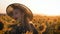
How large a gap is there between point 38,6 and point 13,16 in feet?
1.20

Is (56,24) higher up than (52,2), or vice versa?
(52,2)

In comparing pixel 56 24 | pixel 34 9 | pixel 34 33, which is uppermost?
pixel 34 9

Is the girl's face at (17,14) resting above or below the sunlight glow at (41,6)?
below

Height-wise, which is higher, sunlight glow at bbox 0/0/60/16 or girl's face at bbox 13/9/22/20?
sunlight glow at bbox 0/0/60/16

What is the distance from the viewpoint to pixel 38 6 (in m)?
1.86

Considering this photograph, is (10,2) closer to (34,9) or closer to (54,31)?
(34,9)

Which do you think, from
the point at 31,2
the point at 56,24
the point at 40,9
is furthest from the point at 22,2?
the point at 56,24

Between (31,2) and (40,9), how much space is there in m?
0.16

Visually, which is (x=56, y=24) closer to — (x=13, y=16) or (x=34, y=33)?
(x=34, y=33)

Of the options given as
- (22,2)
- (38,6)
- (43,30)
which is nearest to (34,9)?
(38,6)

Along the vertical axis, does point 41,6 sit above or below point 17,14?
above

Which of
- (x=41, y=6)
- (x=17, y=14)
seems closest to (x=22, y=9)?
(x=17, y=14)

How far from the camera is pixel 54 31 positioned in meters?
1.79

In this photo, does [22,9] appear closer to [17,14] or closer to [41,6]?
[17,14]
